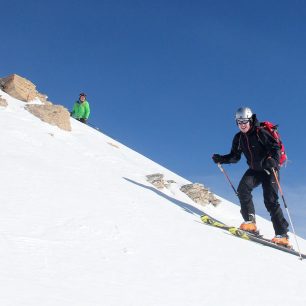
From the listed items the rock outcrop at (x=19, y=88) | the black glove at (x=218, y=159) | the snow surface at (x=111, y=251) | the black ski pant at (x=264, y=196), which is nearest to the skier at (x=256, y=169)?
the black ski pant at (x=264, y=196)

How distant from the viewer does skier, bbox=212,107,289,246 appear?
8.86m

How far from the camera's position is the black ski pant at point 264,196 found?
351 inches

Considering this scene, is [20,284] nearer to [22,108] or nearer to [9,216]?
[9,216]

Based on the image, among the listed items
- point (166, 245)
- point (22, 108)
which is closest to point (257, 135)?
point (166, 245)

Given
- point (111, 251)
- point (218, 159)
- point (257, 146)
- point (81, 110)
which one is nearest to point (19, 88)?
point (81, 110)

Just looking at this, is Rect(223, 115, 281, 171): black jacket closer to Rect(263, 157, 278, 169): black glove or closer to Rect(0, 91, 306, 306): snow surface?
Rect(263, 157, 278, 169): black glove

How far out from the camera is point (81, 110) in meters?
21.9

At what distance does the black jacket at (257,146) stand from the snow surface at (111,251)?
1.84 metres

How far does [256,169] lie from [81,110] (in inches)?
548

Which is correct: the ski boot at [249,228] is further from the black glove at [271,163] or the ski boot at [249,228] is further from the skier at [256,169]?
the black glove at [271,163]

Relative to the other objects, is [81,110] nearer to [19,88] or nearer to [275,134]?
[19,88]

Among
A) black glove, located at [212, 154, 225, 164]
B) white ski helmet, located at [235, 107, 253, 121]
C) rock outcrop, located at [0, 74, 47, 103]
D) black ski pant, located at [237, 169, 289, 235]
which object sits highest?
rock outcrop, located at [0, 74, 47, 103]

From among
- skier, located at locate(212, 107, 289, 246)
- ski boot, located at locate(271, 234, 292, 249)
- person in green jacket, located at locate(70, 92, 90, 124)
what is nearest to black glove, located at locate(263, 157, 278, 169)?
skier, located at locate(212, 107, 289, 246)

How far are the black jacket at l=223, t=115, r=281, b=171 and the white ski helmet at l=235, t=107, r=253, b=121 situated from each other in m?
0.11
